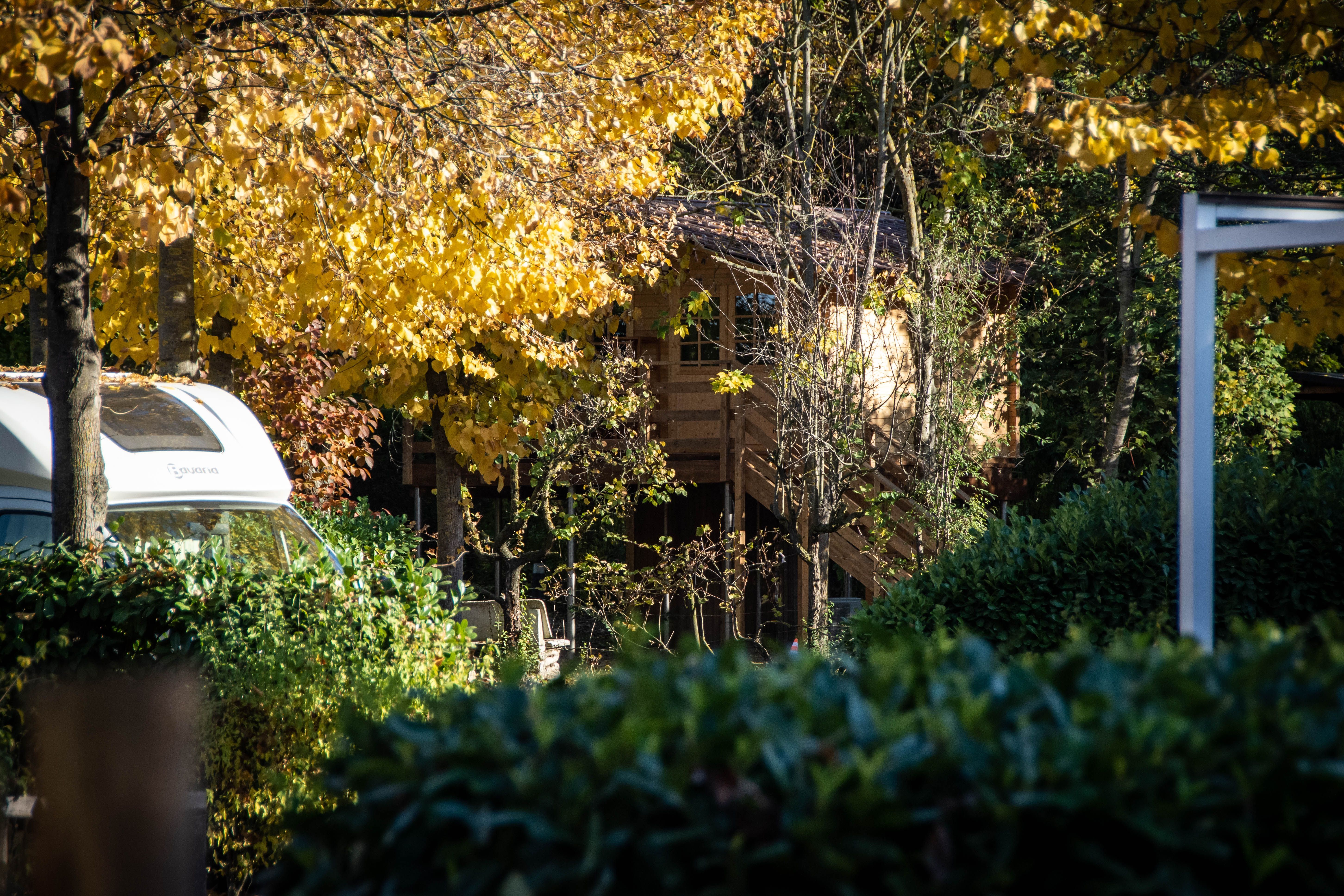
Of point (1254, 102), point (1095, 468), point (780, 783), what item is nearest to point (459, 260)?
point (1254, 102)

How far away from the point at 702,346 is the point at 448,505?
5.14 metres

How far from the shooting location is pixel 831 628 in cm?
1231

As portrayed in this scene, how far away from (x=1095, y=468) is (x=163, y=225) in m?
15.0

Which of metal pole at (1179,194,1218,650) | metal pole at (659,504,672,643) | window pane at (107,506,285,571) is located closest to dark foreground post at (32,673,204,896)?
window pane at (107,506,285,571)

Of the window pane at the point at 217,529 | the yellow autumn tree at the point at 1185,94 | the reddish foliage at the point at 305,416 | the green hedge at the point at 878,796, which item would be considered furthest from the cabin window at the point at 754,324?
the green hedge at the point at 878,796

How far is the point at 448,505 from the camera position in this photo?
44.9 ft

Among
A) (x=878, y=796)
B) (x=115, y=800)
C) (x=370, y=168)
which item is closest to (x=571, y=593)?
(x=370, y=168)

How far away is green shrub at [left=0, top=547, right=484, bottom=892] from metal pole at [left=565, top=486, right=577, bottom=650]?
820 centimetres

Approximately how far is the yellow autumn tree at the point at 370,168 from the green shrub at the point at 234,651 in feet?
2.14

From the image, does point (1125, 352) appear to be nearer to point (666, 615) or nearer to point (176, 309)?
point (666, 615)

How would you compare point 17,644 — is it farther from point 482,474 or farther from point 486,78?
point 482,474

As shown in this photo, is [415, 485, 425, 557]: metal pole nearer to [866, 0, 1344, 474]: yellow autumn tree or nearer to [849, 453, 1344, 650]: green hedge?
[849, 453, 1344, 650]: green hedge

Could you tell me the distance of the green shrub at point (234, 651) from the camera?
517 cm

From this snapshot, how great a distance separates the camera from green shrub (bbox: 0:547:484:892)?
5.17 m
